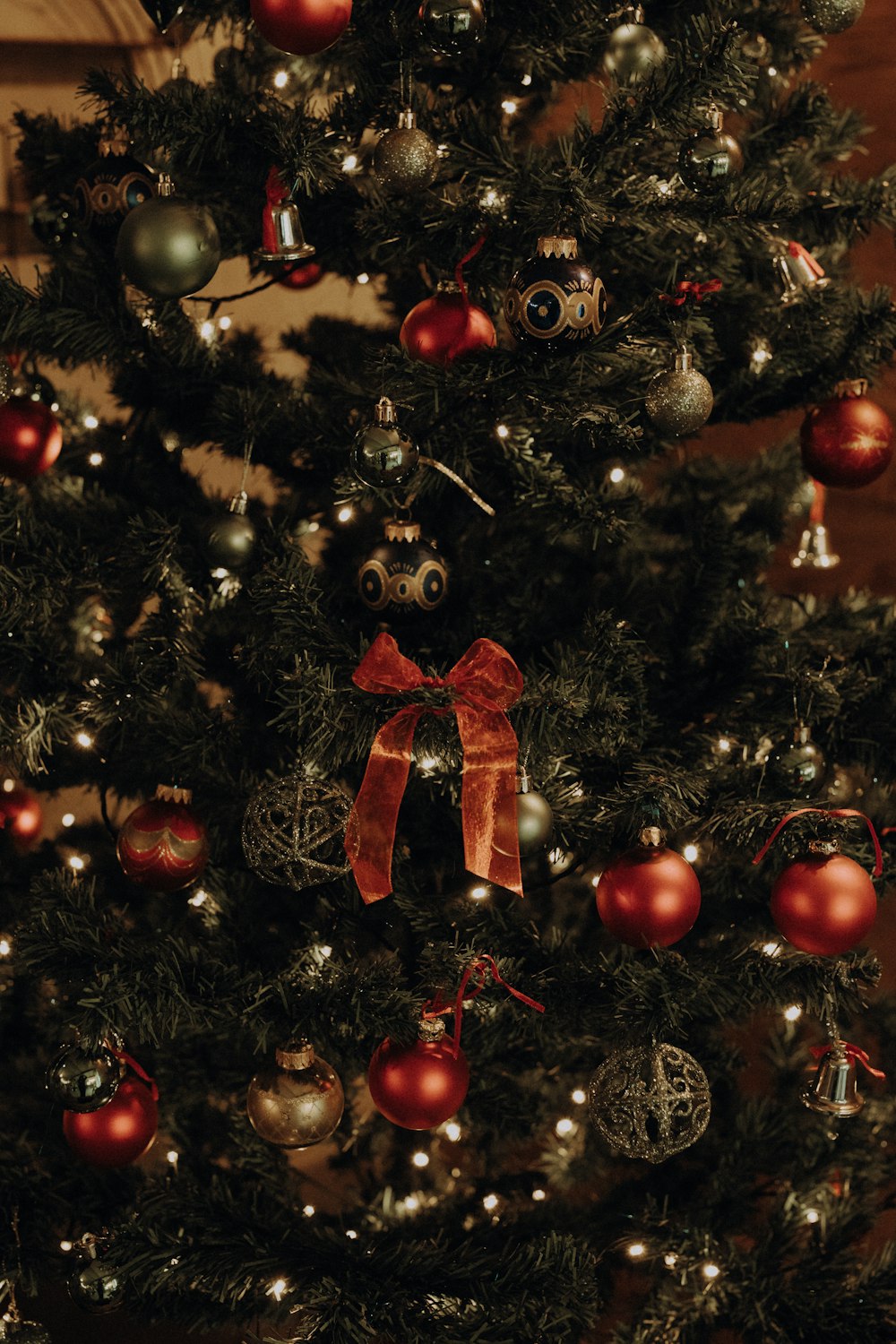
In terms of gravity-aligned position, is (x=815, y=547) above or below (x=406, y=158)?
below

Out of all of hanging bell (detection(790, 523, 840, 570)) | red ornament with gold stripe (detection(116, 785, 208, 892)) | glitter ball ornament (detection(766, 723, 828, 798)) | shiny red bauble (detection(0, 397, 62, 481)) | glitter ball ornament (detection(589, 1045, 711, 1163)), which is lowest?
glitter ball ornament (detection(589, 1045, 711, 1163))

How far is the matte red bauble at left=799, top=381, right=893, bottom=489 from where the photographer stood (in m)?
1.23

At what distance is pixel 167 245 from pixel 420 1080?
27.6 inches

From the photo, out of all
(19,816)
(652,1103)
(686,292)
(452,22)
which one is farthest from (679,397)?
(19,816)

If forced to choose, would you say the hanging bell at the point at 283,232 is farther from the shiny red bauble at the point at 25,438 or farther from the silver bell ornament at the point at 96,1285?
the silver bell ornament at the point at 96,1285

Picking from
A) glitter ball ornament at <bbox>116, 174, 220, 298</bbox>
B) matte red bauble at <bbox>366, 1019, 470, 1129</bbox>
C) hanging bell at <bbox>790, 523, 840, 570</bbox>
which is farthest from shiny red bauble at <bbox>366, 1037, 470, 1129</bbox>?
hanging bell at <bbox>790, 523, 840, 570</bbox>

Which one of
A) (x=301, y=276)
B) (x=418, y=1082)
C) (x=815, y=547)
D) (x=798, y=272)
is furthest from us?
(x=815, y=547)

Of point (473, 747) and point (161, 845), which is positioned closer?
point (473, 747)

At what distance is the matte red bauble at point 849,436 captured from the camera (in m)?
1.23

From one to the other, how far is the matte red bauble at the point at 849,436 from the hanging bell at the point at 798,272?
0.35ft

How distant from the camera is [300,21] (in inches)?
37.9

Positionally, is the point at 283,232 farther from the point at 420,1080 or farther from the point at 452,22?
the point at 420,1080

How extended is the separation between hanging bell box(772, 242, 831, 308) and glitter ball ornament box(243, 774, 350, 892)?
62 centimetres

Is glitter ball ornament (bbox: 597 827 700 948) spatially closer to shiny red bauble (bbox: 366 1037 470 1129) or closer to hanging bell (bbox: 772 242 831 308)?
shiny red bauble (bbox: 366 1037 470 1129)
